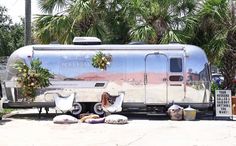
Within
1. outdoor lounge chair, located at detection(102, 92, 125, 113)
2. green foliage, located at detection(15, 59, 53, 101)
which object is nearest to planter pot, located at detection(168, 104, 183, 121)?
outdoor lounge chair, located at detection(102, 92, 125, 113)

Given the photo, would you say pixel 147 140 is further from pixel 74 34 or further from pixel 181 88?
pixel 74 34

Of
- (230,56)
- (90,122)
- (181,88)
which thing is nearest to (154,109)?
(181,88)

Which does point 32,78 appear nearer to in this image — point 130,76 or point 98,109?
point 98,109

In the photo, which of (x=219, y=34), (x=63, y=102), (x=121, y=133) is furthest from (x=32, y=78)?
(x=219, y=34)

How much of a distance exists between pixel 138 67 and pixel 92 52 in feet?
5.50

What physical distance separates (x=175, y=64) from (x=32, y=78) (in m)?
4.82

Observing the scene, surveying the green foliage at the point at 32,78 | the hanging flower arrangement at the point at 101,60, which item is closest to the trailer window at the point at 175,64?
the hanging flower arrangement at the point at 101,60

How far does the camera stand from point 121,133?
13.6m

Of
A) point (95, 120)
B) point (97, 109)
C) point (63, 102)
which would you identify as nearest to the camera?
point (95, 120)

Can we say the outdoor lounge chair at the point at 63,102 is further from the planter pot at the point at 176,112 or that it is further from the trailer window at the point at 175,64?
the trailer window at the point at 175,64

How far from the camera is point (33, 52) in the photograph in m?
17.8

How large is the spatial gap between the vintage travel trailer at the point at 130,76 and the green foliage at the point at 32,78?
19 centimetres

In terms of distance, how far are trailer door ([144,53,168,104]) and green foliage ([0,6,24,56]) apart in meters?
29.4

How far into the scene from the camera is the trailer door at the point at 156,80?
17.1 metres
